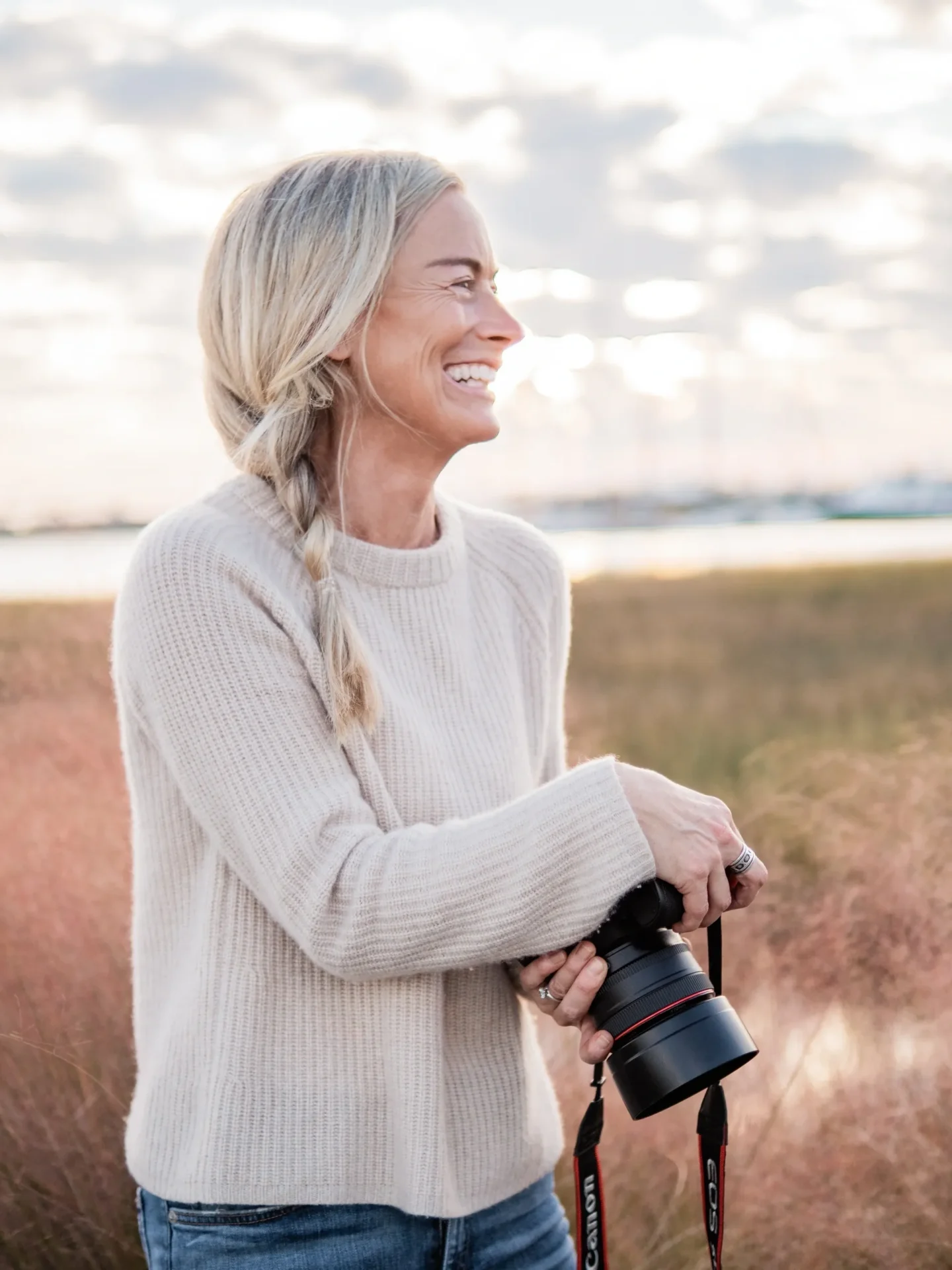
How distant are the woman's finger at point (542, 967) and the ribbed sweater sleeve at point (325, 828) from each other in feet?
0.15

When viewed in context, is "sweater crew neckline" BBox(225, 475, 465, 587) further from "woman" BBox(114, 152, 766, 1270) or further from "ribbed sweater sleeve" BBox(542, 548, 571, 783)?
"ribbed sweater sleeve" BBox(542, 548, 571, 783)

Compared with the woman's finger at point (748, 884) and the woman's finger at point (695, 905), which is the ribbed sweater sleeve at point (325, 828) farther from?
the woman's finger at point (748, 884)

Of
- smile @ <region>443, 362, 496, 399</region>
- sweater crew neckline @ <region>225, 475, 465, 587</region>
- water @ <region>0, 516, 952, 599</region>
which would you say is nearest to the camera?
sweater crew neckline @ <region>225, 475, 465, 587</region>

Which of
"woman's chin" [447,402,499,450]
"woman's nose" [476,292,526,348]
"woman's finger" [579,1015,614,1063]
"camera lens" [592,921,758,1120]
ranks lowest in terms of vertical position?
"woman's finger" [579,1015,614,1063]

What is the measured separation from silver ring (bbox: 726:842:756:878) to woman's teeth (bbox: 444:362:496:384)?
0.74 meters

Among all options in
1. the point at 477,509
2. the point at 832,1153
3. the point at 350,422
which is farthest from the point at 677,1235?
the point at 350,422

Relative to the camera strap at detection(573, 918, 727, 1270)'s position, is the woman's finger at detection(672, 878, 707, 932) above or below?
above

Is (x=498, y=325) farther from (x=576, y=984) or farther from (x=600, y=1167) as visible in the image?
(x=600, y=1167)

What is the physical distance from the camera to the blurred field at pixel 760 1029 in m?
2.52

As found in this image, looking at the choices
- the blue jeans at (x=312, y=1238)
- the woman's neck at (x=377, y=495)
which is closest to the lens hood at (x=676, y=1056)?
the blue jeans at (x=312, y=1238)

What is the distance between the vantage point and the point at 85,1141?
2592mm

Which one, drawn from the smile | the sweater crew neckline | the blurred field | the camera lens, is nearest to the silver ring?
the camera lens

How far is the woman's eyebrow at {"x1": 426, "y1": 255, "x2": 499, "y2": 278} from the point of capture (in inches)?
72.1

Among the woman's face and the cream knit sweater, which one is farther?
the woman's face
